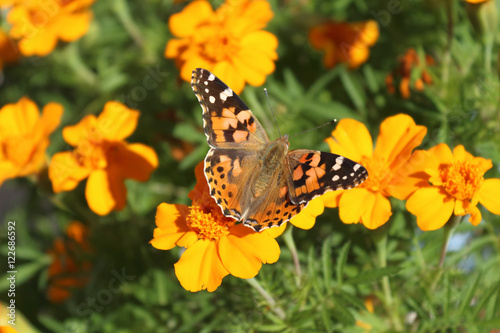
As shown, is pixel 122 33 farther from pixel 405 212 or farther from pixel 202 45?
pixel 405 212

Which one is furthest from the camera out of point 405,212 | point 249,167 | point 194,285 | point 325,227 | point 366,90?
point 366,90

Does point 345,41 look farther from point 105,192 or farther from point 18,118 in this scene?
point 18,118

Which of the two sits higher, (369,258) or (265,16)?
(265,16)

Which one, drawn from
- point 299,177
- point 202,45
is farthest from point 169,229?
point 202,45

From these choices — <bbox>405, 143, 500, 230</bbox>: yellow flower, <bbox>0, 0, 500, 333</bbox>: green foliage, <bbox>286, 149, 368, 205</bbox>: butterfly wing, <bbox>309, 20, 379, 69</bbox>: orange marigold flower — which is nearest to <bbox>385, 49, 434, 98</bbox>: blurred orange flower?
<bbox>0, 0, 500, 333</bbox>: green foliage

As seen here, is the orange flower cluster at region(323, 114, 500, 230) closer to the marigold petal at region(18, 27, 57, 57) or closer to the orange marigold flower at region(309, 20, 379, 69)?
the orange marigold flower at region(309, 20, 379, 69)

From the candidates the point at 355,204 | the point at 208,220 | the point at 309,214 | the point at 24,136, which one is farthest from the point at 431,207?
the point at 24,136
